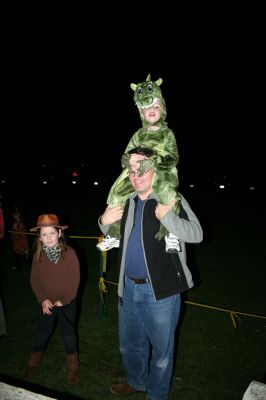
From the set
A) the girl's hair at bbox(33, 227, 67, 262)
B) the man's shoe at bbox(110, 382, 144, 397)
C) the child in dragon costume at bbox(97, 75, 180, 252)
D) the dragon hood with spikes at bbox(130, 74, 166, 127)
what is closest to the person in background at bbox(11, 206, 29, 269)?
the girl's hair at bbox(33, 227, 67, 262)

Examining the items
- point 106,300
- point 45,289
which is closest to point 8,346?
point 45,289

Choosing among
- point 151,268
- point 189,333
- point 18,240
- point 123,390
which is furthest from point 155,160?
point 18,240

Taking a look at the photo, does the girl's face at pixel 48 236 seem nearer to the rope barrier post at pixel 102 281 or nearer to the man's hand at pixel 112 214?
the man's hand at pixel 112 214

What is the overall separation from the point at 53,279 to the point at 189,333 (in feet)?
7.78

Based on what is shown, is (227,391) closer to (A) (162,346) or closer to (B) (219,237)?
(A) (162,346)

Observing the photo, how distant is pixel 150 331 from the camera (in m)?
2.90

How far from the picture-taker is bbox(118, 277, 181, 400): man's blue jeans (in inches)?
111

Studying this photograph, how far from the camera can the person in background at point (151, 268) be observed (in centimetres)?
269

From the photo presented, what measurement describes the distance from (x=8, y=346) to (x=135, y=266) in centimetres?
262

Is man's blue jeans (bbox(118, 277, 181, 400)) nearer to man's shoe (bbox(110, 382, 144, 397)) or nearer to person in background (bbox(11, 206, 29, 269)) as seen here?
man's shoe (bbox(110, 382, 144, 397))

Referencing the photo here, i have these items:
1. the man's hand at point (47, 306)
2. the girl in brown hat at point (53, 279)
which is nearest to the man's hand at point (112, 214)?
the girl in brown hat at point (53, 279)

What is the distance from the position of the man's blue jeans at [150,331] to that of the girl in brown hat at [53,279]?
28.9 inches

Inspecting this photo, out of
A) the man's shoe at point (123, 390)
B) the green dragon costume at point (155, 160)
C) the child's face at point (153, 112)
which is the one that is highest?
the child's face at point (153, 112)

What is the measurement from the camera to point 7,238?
1043 cm
